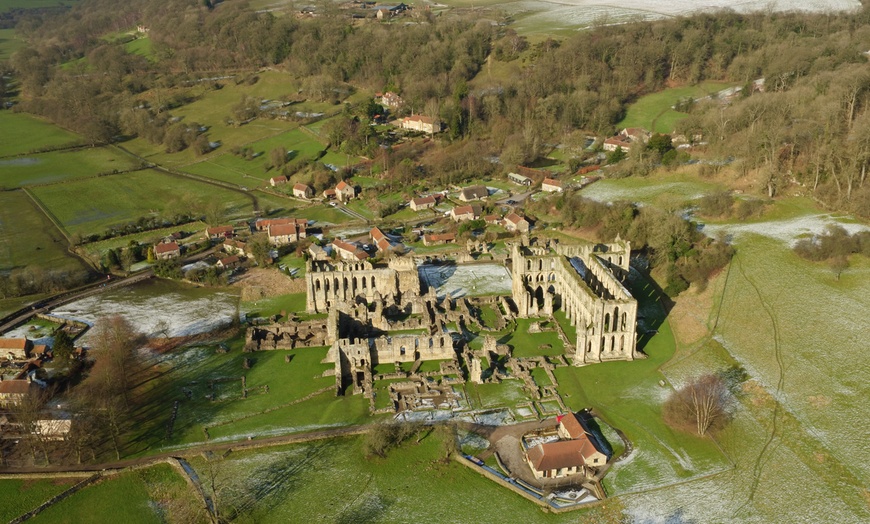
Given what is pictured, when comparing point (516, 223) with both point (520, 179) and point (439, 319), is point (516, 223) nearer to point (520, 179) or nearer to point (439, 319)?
point (520, 179)

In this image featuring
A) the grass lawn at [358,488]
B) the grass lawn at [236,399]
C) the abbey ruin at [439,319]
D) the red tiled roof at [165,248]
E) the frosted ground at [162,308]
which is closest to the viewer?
the grass lawn at [358,488]

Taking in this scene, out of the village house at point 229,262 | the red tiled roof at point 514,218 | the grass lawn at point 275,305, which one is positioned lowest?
the grass lawn at point 275,305

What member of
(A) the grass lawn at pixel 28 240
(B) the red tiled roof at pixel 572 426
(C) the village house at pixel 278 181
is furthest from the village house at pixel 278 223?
(B) the red tiled roof at pixel 572 426

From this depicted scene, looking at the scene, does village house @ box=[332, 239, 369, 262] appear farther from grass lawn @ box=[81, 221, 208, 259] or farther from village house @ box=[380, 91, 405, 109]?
village house @ box=[380, 91, 405, 109]

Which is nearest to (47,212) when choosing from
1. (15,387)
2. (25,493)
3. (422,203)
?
(422,203)

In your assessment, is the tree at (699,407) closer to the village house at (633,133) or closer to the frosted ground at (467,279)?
the frosted ground at (467,279)
